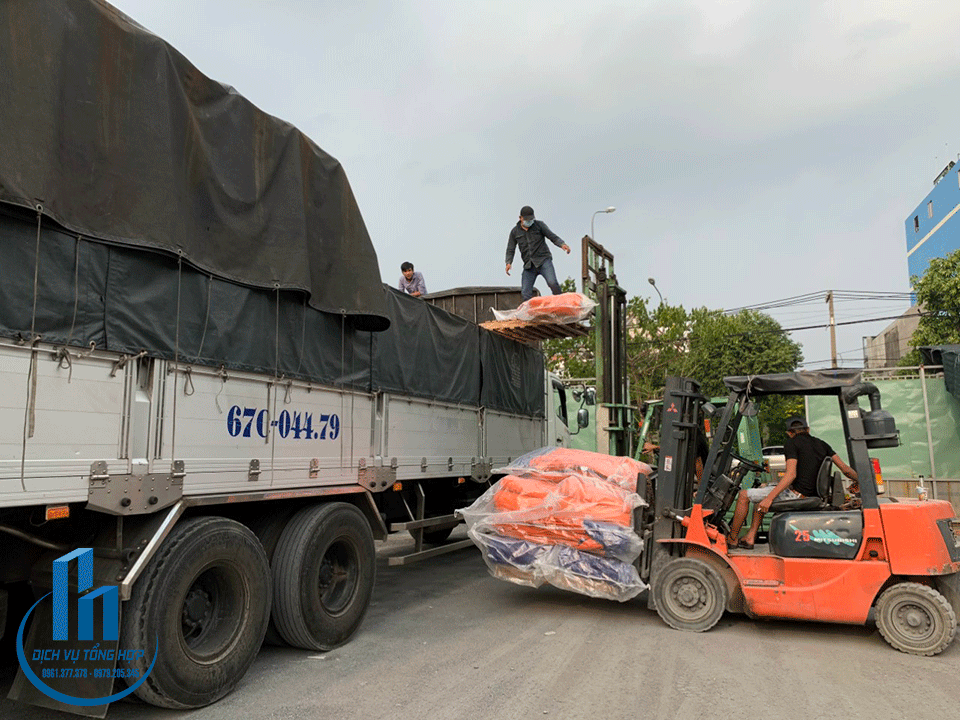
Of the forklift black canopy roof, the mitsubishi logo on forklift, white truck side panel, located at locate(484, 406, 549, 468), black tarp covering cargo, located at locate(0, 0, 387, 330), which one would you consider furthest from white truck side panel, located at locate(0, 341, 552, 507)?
the forklift black canopy roof

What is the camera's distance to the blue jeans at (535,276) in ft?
32.8

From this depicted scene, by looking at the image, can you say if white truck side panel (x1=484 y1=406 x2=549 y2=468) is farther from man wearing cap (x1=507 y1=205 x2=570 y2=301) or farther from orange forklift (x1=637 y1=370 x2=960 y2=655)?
orange forklift (x1=637 y1=370 x2=960 y2=655)

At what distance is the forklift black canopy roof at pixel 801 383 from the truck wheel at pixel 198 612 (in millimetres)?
4548

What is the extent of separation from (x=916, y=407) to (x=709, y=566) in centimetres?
1089

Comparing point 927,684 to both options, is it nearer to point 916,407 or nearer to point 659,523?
point 659,523

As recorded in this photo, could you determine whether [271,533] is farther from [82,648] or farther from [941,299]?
[941,299]

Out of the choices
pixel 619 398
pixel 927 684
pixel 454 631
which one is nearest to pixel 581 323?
pixel 619 398

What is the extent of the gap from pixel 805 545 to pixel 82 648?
5.49 metres

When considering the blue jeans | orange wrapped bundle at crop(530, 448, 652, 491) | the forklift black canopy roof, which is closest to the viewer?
the forklift black canopy roof

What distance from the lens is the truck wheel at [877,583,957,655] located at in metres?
5.38

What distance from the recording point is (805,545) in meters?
5.86

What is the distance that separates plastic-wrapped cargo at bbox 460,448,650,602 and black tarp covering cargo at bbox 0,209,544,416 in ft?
5.04

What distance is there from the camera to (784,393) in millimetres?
6387

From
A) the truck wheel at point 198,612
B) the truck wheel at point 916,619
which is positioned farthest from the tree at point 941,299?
the truck wheel at point 198,612
